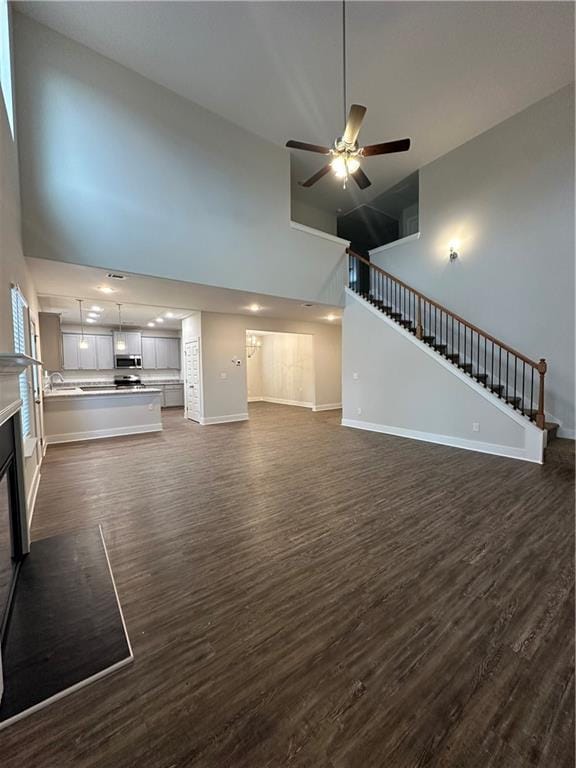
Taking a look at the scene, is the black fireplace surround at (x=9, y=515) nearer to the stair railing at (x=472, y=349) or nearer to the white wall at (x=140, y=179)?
the white wall at (x=140, y=179)

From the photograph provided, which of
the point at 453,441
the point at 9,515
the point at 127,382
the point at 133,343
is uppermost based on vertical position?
the point at 133,343

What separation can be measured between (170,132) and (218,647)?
645cm

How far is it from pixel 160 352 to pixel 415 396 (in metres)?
8.49

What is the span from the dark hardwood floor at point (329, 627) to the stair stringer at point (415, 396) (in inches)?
42.7

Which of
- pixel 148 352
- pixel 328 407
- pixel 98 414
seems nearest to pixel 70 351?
pixel 148 352

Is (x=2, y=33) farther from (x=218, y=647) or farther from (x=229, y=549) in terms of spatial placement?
(x=218, y=647)

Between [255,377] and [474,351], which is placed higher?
[474,351]

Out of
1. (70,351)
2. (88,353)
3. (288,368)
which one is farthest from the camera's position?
(288,368)

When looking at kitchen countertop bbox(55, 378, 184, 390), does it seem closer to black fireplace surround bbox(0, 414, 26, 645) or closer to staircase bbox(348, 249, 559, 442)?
staircase bbox(348, 249, 559, 442)

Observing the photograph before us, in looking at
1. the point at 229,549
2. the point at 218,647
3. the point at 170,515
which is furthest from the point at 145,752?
the point at 170,515

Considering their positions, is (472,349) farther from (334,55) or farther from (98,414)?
(98,414)

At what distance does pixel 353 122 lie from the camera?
10.5ft

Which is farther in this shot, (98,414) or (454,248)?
(454,248)

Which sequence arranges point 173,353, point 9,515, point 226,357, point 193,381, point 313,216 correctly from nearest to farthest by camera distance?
point 9,515 < point 226,357 < point 193,381 < point 313,216 < point 173,353
